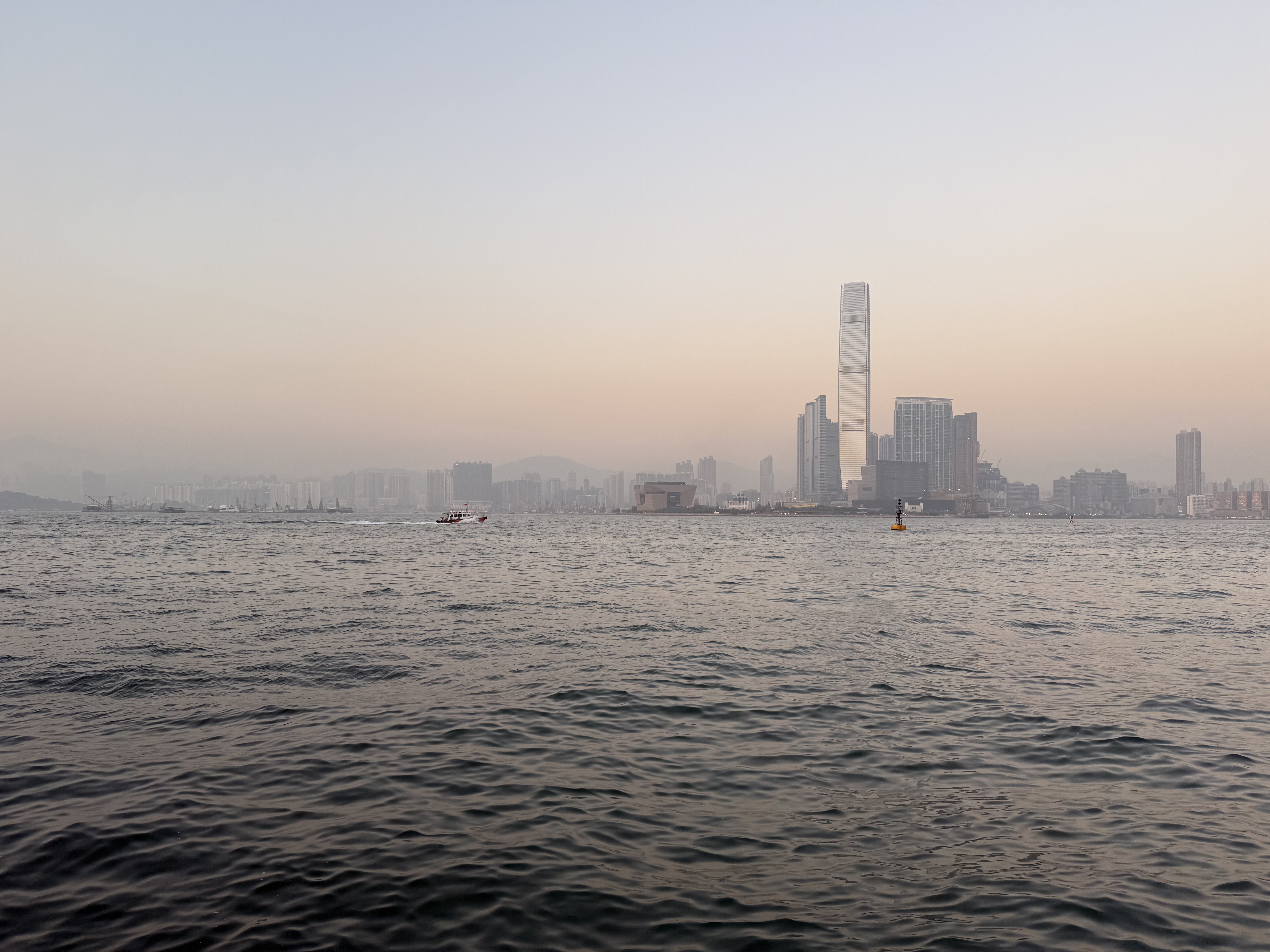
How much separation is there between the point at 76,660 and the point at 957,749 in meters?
25.5

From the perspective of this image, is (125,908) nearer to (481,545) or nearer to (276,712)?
(276,712)

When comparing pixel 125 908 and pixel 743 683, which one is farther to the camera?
pixel 743 683

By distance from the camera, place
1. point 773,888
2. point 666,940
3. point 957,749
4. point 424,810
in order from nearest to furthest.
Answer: point 666,940
point 773,888
point 424,810
point 957,749

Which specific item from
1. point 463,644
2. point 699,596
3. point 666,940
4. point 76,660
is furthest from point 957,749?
point 699,596

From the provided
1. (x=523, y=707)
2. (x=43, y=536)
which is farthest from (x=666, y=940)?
(x=43, y=536)

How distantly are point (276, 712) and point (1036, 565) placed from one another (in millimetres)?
73515

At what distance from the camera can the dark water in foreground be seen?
8992 mm

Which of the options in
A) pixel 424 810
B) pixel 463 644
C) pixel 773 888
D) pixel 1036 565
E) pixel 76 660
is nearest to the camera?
pixel 773 888

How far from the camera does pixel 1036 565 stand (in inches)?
2894

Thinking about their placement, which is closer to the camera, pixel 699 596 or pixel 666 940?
pixel 666 940

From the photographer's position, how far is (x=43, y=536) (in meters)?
110

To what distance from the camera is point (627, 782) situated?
13742 millimetres

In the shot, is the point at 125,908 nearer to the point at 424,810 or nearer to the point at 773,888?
the point at 424,810

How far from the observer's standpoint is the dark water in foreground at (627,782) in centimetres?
899
